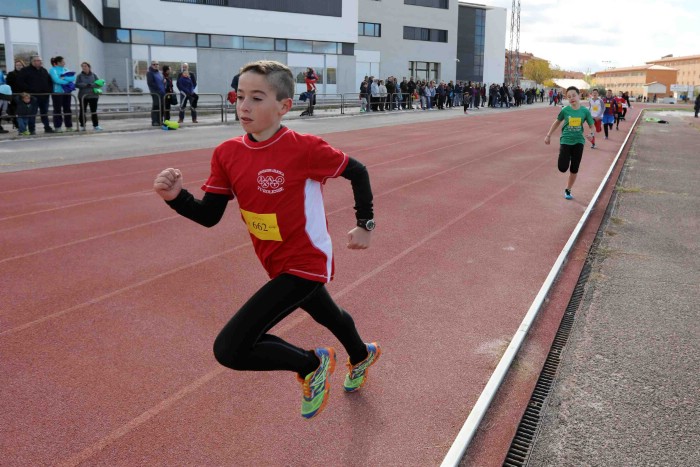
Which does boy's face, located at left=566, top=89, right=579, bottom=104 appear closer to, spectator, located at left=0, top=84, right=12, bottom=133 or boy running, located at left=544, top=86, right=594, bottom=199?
boy running, located at left=544, top=86, right=594, bottom=199

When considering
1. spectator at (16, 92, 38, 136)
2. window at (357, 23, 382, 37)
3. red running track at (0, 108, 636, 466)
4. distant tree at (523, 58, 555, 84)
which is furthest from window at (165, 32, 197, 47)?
distant tree at (523, 58, 555, 84)

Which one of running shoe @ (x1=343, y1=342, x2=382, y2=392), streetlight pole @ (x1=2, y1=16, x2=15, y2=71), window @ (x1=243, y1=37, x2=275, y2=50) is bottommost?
running shoe @ (x1=343, y1=342, x2=382, y2=392)

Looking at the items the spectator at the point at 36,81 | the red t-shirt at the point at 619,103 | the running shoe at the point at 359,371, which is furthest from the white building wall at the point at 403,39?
the running shoe at the point at 359,371

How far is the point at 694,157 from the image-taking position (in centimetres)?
1895

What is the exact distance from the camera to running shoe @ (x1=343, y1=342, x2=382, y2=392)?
3.77 meters

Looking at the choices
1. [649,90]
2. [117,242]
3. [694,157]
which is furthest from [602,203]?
[649,90]

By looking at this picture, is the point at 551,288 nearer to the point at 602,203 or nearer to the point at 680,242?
the point at 680,242

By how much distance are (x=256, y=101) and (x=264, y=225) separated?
588 millimetres

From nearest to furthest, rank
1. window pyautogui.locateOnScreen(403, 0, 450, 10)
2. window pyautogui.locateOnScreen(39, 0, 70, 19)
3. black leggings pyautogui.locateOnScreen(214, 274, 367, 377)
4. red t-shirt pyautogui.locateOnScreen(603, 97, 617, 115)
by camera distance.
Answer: black leggings pyautogui.locateOnScreen(214, 274, 367, 377)
red t-shirt pyautogui.locateOnScreen(603, 97, 617, 115)
window pyautogui.locateOnScreen(39, 0, 70, 19)
window pyautogui.locateOnScreen(403, 0, 450, 10)

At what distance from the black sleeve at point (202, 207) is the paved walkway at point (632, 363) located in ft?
6.51

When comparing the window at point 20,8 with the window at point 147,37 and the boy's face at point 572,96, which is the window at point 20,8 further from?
the boy's face at point 572,96

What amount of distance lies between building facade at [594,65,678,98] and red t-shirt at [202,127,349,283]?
148488 mm

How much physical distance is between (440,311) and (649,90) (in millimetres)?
130561

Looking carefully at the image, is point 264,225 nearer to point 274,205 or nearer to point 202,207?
point 274,205
